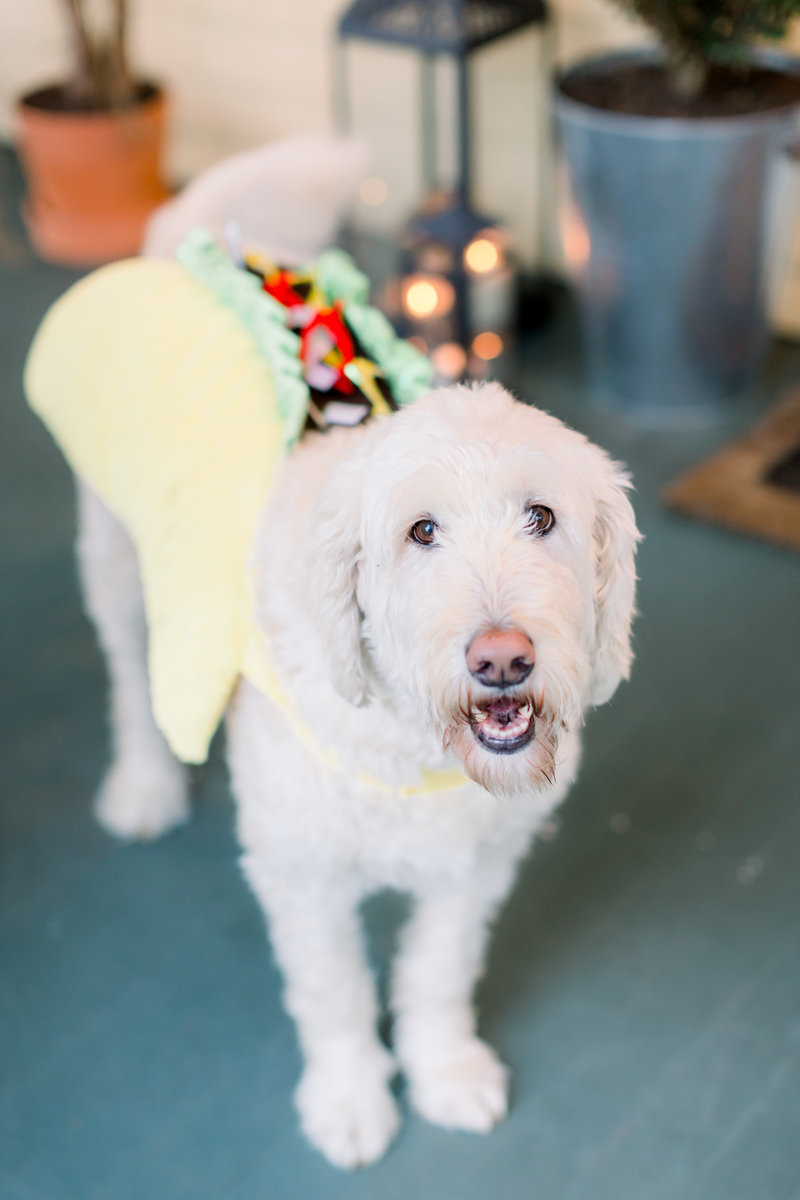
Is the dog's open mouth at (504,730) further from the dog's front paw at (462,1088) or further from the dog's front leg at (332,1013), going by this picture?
the dog's front paw at (462,1088)

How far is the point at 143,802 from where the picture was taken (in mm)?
1704

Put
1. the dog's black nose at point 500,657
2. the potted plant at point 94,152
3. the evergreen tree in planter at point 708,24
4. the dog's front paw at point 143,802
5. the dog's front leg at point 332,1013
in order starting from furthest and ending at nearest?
the potted plant at point 94,152
the evergreen tree in planter at point 708,24
the dog's front paw at point 143,802
the dog's front leg at point 332,1013
the dog's black nose at point 500,657

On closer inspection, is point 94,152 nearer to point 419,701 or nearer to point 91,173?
point 91,173

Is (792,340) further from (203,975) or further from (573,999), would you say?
(203,975)

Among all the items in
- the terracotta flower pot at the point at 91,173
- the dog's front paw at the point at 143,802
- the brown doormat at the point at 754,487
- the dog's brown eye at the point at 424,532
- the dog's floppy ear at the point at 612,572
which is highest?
the dog's brown eye at the point at 424,532

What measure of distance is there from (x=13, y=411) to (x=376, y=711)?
2.01m

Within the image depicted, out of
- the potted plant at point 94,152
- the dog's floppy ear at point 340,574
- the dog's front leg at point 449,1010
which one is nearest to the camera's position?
the dog's floppy ear at point 340,574

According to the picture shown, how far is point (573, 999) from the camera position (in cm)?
149

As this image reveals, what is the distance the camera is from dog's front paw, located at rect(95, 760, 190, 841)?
1.71 meters

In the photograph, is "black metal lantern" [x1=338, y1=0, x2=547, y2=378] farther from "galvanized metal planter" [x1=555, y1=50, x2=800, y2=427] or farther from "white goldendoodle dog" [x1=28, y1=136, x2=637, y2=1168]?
"white goldendoodle dog" [x1=28, y1=136, x2=637, y2=1168]

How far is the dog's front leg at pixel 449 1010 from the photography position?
1333 mm

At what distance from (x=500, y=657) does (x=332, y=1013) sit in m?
0.65

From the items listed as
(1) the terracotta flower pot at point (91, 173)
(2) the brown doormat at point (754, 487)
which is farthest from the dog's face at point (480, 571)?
(1) the terracotta flower pot at point (91, 173)

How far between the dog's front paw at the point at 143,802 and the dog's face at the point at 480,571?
0.80 m
